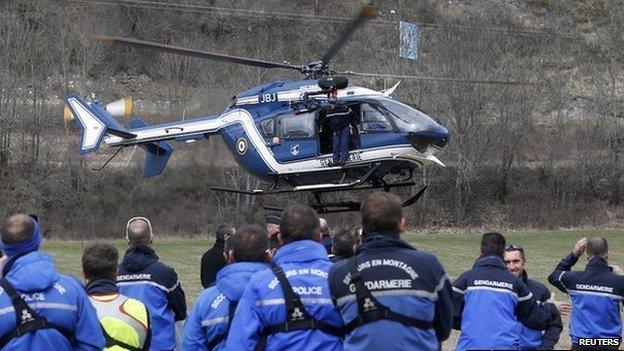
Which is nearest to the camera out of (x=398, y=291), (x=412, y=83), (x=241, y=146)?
(x=398, y=291)

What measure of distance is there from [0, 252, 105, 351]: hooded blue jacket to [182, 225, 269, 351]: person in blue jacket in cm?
103

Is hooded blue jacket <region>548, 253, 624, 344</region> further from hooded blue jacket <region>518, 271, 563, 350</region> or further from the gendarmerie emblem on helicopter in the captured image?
the gendarmerie emblem on helicopter

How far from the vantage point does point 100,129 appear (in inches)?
757

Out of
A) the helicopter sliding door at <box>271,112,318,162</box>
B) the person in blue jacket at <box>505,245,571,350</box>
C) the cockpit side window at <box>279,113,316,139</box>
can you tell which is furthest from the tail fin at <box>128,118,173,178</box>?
the person in blue jacket at <box>505,245,571,350</box>

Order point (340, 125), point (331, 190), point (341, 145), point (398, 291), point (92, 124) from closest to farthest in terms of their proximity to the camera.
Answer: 1. point (398, 291)
2. point (341, 145)
3. point (340, 125)
4. point (331, 190)
5. point (92, 124)

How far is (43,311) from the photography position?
5867mm

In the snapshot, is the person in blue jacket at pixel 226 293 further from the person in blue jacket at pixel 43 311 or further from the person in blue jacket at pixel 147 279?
the person in blue jacket at pixel 147 279

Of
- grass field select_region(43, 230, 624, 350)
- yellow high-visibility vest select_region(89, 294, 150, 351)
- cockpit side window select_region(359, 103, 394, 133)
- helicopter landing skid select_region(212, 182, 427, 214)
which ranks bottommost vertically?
grass field select_region(43, 230, 624, 350)

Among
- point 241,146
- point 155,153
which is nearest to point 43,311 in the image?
point 241,146

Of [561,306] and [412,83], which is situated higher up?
[561,306]

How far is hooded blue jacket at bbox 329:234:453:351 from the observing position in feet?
18.3

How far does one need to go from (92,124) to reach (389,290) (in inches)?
579

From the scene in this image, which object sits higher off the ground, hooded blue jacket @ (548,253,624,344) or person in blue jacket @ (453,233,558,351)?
person in blue jacket @ (453,233,558,351)

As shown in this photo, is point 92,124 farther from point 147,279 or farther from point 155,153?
point 147,279
